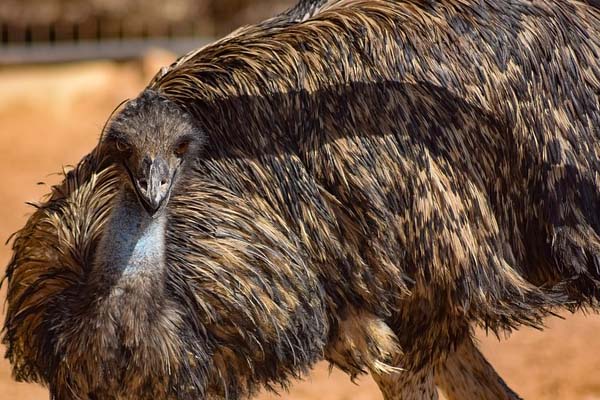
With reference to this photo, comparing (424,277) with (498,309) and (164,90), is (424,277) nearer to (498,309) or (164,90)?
(498,309)

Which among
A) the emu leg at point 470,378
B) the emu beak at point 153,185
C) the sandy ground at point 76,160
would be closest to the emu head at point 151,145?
the emu beak at point 153,185

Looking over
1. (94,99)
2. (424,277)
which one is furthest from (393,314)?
(94,99)

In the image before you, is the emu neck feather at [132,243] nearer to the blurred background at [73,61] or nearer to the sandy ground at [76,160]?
the sandy ground at [76,160]

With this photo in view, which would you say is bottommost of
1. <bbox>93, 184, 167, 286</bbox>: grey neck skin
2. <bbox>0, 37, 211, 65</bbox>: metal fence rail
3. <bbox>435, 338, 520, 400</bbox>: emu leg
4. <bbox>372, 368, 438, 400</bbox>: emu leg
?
<bbox>0, 37, 211, 65</bbox>: metal fence rail

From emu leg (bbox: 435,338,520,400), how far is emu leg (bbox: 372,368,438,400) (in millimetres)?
229

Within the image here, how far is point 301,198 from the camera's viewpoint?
3160 mm

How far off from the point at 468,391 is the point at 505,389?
11 centimetres

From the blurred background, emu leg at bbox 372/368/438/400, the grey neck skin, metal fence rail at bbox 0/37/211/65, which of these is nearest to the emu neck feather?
the grey neck skin

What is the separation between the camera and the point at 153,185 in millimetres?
2904

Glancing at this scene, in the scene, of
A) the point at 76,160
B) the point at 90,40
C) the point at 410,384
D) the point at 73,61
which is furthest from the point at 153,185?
the point at 90,40

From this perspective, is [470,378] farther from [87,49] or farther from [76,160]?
[87,49]

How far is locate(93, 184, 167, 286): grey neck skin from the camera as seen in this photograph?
2.96m

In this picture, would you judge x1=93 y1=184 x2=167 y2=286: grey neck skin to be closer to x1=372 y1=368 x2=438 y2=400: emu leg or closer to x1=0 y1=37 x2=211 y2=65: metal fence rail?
x1=372 y1=368 x2=438 y2=400: emu leg

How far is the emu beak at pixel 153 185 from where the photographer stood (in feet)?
9.50
